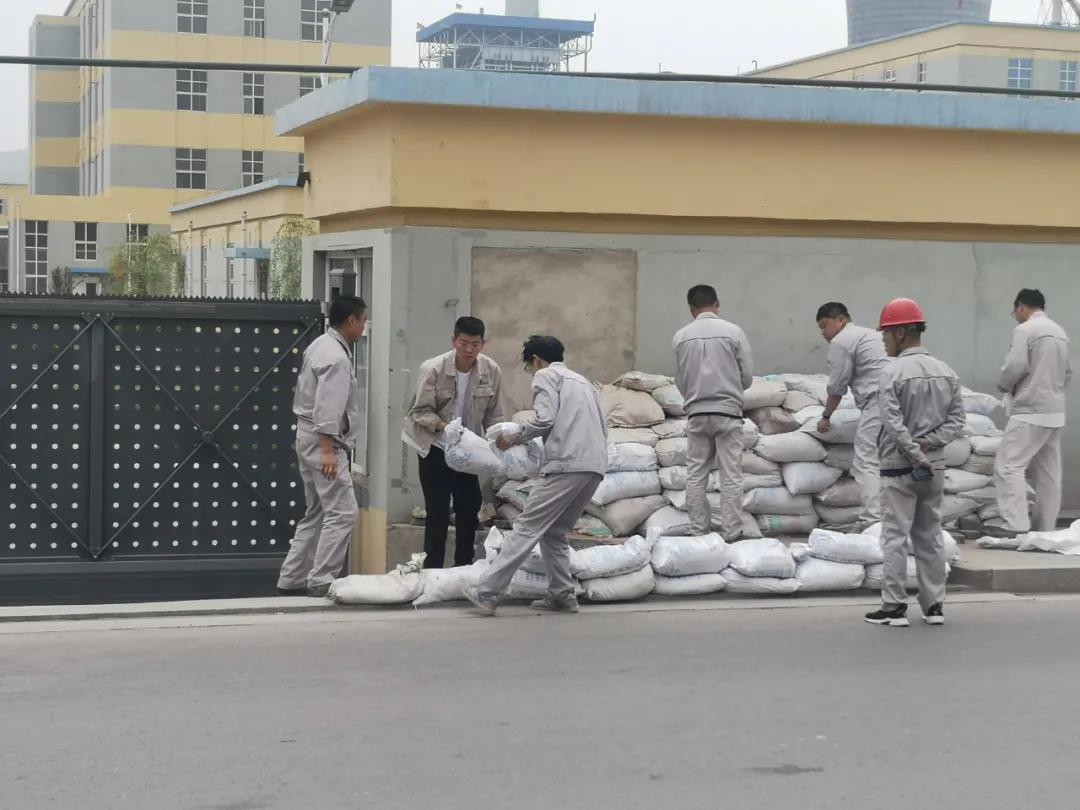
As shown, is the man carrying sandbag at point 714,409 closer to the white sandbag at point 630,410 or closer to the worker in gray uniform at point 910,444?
the white sandbag at point 630,410

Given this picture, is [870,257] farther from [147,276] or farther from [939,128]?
[147,276]

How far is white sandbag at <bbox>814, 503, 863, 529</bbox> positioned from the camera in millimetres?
12234

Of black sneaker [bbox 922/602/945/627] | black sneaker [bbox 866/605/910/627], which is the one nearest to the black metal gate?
black sneaker [bbox 866/605/910/627]

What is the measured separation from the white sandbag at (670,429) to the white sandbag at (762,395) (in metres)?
0.53

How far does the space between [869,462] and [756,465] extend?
2.81 feet

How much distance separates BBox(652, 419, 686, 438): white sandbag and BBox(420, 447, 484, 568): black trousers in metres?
1.59

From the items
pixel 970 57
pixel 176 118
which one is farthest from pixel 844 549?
pixel 176 118

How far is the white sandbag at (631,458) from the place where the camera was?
38.5ft

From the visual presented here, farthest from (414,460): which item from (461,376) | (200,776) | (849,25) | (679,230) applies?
(849,25)

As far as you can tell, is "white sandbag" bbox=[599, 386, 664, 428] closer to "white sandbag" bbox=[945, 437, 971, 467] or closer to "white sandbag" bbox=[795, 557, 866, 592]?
"white sandbag" bbox=[795, 557, 866, 592]

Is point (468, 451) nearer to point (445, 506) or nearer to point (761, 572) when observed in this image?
point (445, 506)

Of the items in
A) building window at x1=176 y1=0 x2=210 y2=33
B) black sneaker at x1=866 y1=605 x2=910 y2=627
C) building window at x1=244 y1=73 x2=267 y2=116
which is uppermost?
building window at x1=176 y1=0 x2=210 y2=33

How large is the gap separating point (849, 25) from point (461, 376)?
135020 mm

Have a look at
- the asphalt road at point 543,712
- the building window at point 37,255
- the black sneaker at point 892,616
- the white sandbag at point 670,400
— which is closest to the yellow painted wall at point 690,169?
the white sandbag at point 670,400
